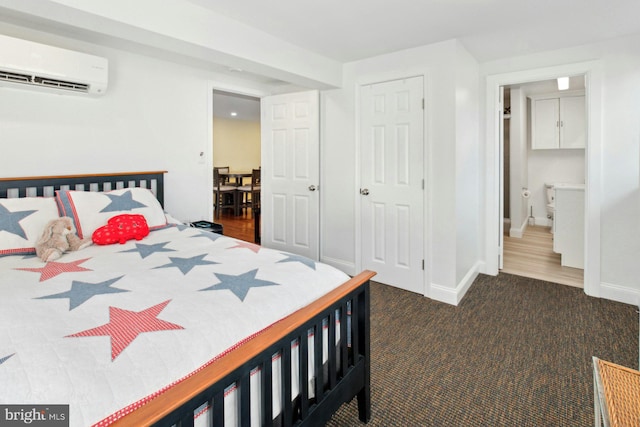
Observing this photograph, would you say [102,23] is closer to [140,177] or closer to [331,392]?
[140,177]

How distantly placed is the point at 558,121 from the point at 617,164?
313 cm

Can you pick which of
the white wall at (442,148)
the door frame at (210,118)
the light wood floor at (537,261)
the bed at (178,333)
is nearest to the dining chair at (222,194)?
the door frame at (210,118)

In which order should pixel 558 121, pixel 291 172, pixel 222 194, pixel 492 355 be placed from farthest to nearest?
pixel 222 194 < pixel 558 121 < pixel 291 172 < pixel 492 355

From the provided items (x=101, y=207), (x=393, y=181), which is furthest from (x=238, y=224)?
(x=101, y=207)

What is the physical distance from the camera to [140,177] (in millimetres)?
Result: 3277

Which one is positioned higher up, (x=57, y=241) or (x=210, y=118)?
(x=210, y=118)

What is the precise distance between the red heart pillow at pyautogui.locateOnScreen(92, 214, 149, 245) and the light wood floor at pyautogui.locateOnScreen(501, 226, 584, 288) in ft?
12.1

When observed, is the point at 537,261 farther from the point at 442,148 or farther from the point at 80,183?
the point at 80,183

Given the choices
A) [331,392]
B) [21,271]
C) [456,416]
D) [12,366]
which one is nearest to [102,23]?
[21,271]

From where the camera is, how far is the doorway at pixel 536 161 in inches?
207

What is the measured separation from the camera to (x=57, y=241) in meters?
2.02

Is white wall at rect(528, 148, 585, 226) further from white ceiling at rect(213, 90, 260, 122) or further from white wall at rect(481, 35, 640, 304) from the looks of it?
white ceiling at rect(213, 90, 260, 122)

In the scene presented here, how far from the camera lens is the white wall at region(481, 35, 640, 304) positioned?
116 inches

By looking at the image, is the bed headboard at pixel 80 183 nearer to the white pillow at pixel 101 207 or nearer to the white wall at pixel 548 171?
the white pillow at pixel 101 207
